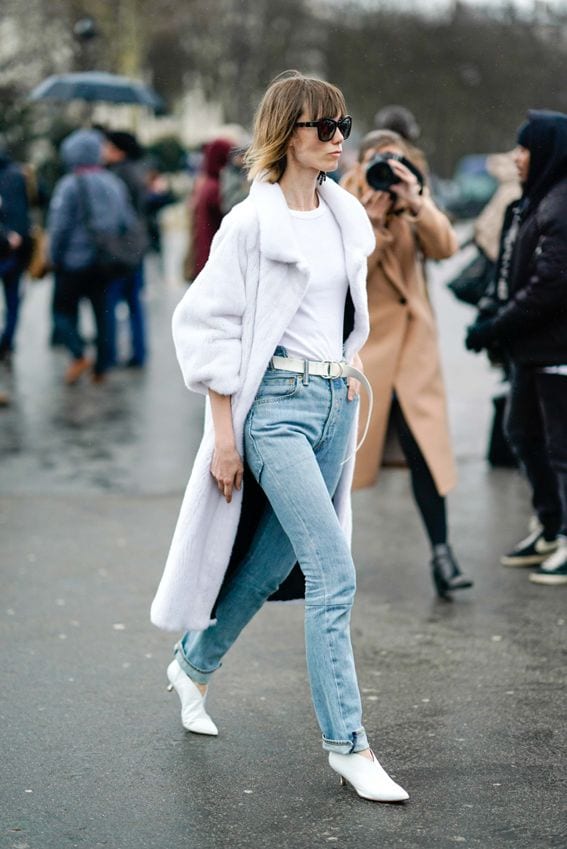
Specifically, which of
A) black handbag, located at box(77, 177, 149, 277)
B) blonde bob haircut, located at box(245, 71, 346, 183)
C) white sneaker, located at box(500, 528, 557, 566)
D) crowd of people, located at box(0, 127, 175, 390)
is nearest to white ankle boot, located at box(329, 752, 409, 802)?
blonde bob haircut, located at box(245, 71, 346, 183)

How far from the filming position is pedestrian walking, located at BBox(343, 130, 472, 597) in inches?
246

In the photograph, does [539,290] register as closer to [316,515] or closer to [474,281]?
[474,281]

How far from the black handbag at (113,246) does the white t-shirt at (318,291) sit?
7.96 meters

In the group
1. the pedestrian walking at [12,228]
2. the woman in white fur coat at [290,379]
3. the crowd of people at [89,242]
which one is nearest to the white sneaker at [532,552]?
the woman in white fur coat at [290,379]

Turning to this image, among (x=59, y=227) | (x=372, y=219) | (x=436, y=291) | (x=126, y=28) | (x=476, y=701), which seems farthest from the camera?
(x=126, y=28)

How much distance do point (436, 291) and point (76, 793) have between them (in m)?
19.1

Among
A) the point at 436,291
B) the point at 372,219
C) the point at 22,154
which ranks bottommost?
the point at 436,291

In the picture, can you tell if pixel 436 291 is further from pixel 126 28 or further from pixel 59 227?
pixel 126 28

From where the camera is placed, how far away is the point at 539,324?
20.9 feet

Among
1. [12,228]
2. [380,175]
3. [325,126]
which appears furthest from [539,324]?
[12,228]

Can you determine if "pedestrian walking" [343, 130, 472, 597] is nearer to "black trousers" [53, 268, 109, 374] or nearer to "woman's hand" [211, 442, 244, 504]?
"woman's hand" [211, 442, 244, 504]

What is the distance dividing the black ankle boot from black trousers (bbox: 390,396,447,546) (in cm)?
6

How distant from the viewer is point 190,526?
434 cm

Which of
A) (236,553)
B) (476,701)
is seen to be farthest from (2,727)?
(476,701)
